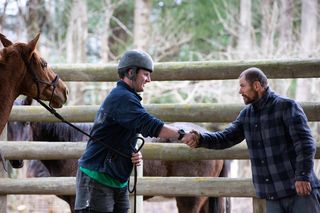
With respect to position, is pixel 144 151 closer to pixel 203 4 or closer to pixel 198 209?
pixel 198 209

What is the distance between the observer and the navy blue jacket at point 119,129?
160 inches

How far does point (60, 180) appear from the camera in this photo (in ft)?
19.0

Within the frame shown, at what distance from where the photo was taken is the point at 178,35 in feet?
51.8

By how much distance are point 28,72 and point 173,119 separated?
1645mm

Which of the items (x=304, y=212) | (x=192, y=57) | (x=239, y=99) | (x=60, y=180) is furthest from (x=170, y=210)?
(x=304, y=212)

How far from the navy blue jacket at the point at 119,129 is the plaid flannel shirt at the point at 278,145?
0.79 meters

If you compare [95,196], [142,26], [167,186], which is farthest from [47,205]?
[95,196]

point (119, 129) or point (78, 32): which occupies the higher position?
point (78, 32)

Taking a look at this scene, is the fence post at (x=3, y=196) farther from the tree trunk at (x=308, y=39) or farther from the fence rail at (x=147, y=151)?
the tree trunk at (x=308, y=39)

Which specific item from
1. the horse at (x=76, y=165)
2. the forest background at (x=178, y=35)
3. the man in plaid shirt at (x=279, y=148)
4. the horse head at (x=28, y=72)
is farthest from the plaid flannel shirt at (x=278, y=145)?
the forest background at (x=178, y=35)

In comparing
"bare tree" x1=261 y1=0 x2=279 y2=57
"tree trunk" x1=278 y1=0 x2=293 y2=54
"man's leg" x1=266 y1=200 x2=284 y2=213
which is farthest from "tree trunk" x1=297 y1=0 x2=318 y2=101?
"man's leg" x1=266 y1=200 x2=284 y2=213

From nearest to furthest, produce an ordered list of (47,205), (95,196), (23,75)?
(95,196) < (23,75) < (47,205)

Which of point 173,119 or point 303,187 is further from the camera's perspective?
point 173,119

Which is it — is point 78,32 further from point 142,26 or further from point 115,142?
point 115,142
